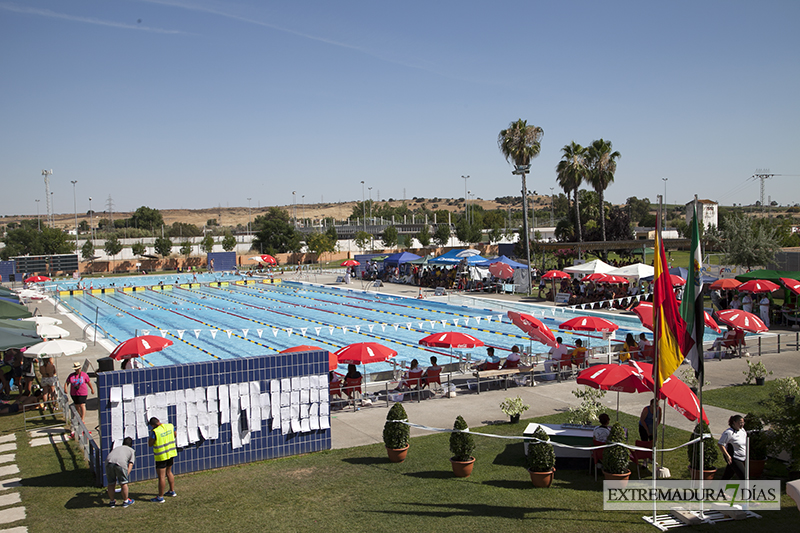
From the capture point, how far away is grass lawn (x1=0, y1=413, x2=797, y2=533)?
737 cm

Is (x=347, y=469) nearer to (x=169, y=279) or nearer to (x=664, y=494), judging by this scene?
(x=664, y=494)

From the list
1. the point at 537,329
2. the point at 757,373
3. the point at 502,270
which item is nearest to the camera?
the point at 757,373

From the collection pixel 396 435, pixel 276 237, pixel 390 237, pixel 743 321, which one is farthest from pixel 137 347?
pixel 390 237

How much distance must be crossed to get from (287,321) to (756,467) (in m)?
22.5

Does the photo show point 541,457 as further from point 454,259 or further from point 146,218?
point 146,218

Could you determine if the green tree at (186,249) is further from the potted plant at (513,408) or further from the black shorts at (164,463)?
the black shorts at (164,463)

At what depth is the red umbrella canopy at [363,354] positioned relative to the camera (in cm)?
1328

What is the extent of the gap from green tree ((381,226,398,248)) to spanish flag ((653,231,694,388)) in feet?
222

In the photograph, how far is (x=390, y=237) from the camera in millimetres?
75688

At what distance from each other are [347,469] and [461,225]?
2668 inches

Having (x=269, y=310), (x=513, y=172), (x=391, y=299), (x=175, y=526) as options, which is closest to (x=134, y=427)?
(x=175, y=526)

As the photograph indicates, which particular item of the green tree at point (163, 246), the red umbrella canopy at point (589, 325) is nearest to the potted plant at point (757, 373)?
the red umbrella canopy at point (589, 325)

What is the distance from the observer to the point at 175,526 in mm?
7621

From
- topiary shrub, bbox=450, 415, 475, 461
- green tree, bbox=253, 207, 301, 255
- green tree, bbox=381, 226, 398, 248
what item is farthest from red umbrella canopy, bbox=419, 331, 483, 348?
green tree, bbox=381, 226, 398, 248
